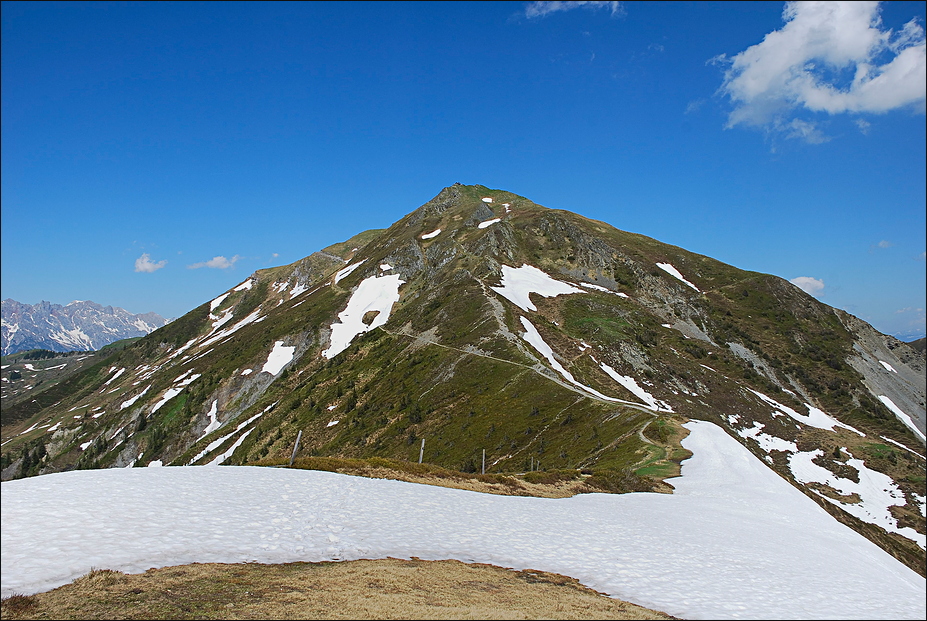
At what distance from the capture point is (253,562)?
1547 cm

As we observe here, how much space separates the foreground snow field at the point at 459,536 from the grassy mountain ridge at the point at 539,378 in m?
11.4

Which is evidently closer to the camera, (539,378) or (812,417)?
(539,378)

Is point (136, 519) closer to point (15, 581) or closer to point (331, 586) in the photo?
point (15, 581)

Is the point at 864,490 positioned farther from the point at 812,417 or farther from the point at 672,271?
the point at 672,271

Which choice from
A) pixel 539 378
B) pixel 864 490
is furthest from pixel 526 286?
pixel 864 490

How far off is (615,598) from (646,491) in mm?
20289

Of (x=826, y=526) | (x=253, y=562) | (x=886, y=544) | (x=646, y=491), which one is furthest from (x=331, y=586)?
(x=886, y=544)

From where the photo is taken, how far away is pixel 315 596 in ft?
40.3

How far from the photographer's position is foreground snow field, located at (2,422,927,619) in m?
14.0

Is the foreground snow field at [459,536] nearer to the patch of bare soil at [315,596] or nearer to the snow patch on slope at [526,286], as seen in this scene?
the patch of bare soil at [315,596]

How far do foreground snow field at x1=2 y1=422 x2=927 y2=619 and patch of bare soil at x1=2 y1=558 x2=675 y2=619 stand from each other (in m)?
1.06

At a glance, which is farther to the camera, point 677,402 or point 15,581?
point 677,402

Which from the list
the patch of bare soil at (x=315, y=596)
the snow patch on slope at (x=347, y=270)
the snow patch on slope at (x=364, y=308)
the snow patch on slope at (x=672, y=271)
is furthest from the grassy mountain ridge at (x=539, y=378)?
the patch of bare soil at (x=315, y=596)

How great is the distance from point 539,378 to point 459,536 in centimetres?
4128
